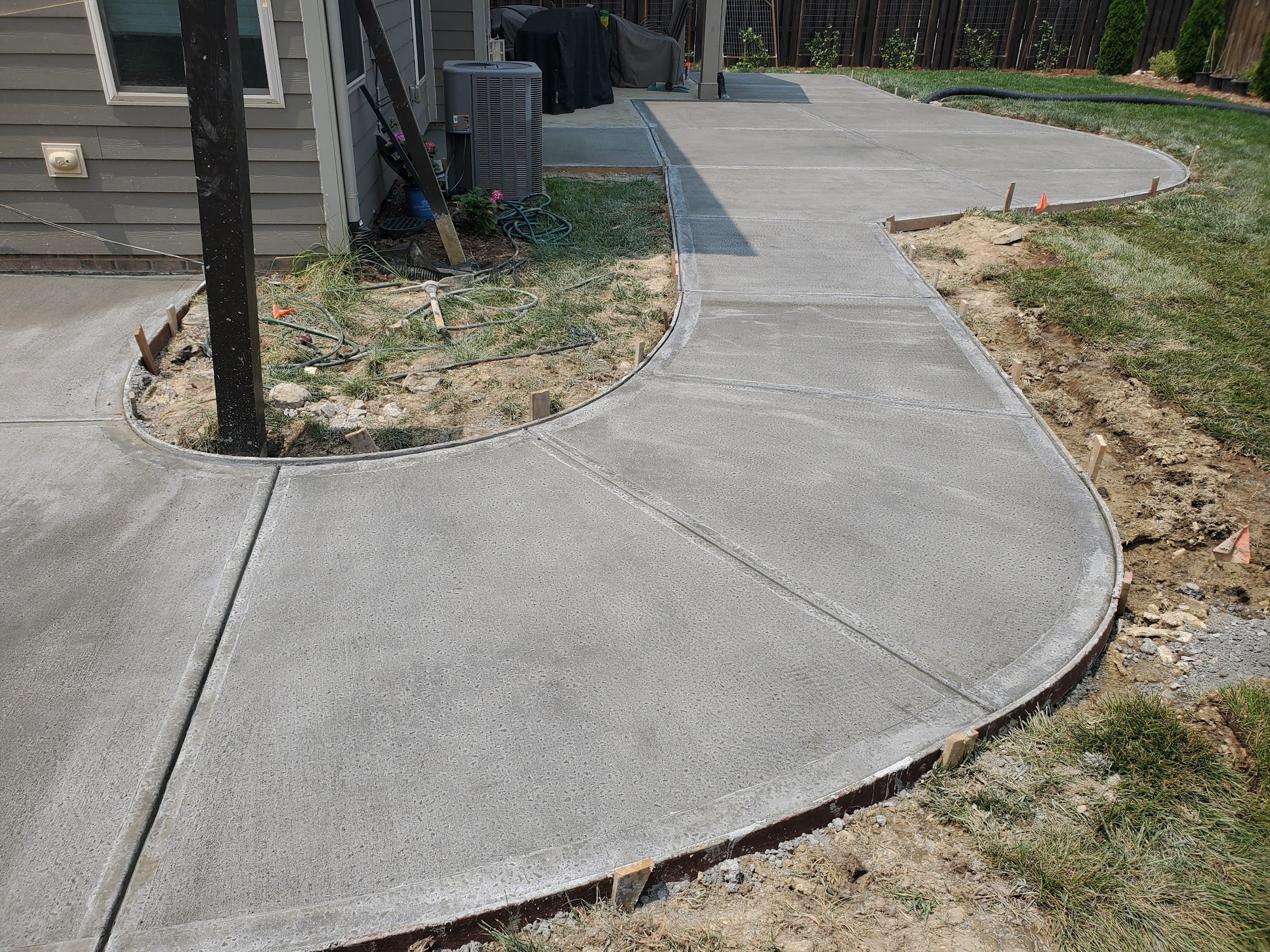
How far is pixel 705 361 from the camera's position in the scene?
5.41m

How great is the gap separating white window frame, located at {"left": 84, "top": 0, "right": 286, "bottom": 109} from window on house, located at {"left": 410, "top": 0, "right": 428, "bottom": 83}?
Result: 4.51 metres

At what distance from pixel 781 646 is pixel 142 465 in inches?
116

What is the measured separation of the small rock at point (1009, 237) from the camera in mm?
7867

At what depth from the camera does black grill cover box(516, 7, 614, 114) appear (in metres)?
14.3

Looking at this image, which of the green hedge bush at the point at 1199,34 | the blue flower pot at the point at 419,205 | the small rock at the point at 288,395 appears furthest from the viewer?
the green hedge bush at the point at 1199,34

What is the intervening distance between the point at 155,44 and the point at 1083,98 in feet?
47.4

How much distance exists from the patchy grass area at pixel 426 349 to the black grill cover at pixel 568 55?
7.74 meters

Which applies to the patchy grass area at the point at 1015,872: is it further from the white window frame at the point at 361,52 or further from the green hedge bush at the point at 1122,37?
the green hedge bush at the point at 1122,37

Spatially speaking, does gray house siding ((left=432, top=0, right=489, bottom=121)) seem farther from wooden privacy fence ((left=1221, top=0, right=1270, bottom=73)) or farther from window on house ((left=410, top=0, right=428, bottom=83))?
wooden privacy fence ((left=1221, top=0, right=1270, bottom=73))

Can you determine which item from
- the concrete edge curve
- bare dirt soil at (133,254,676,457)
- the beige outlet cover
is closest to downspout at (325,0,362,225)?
bare dirt soil at (133,254,676,457)

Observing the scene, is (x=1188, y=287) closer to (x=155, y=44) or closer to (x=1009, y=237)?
(x=1009, y=237)

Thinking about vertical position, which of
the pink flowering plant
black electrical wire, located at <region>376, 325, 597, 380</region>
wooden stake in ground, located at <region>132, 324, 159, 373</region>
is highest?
the pink flowering plant

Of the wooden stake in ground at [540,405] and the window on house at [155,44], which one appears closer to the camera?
the wooden stake in ground at [540,405]

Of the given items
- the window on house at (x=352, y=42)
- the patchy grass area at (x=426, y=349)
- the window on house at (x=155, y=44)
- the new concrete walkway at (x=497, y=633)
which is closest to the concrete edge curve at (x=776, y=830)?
the new concrete walkway at (x=497, y=633)
